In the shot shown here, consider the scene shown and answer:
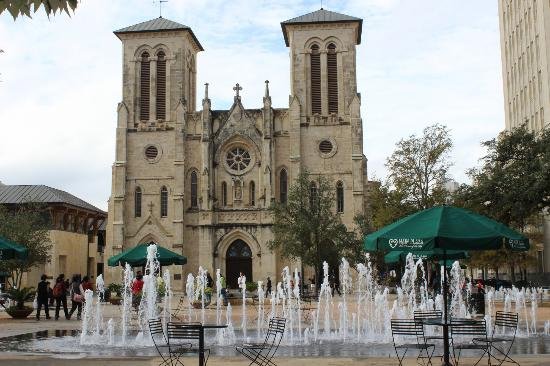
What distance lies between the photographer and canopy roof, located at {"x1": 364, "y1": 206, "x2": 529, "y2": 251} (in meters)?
10.1

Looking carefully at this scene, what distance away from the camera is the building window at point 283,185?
5266 centimetres

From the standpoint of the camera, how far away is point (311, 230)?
140ft

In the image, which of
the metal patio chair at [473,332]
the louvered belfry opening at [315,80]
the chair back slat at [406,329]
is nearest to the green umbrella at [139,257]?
the chair back slat at [406,329]

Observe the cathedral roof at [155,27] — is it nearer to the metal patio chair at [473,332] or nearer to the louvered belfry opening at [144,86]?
the louvered belfry opening at [144,86]

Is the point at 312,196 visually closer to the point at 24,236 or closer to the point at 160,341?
the point at 24,236

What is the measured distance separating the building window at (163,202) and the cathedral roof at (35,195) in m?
8.76

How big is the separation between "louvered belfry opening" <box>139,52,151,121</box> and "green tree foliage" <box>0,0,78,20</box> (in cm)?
5033

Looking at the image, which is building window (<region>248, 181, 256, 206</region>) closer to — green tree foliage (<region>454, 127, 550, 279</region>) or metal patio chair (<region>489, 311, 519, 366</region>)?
green tree foliage (<region>454, 127, 550, 279</region>)

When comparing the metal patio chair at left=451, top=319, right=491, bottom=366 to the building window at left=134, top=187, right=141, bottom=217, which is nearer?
the metal patio chair at left=451, top=319, right=491, bottom=366

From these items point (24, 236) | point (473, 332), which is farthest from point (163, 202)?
point (473, 332)

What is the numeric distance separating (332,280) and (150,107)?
62.6 ft

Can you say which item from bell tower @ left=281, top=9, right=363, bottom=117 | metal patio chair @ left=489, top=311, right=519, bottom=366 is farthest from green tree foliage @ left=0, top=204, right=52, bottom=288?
metal patio chair @ left=489, top=311, right=519, bottom=366

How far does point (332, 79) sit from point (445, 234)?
146 feet

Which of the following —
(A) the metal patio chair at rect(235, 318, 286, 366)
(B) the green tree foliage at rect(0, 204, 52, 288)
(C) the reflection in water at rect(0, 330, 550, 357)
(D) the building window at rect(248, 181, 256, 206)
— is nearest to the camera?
(A) the metal patio chair at rect(235, 318, 286, 366)
